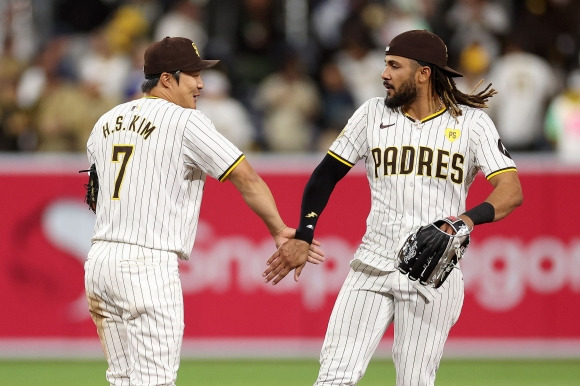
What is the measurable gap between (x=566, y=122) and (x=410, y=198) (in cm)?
714

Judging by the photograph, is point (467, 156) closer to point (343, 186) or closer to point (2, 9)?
point (343, 186)

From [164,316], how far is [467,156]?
1.98m

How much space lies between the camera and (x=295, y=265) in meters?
6.77

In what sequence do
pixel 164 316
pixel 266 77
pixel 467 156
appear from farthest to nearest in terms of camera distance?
pixel 266 77
pixel 467 156
pixel 164 316

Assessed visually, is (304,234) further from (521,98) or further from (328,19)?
(328,19)

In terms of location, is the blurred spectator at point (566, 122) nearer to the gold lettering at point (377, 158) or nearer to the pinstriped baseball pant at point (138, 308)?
the gold lettering at point (377, 158)

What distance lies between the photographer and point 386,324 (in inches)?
260

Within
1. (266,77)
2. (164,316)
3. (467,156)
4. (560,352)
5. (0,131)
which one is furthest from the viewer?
(266,77)

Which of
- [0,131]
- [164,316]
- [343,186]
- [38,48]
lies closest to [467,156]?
[164,316]

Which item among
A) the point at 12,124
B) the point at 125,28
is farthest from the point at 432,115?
the point at 125,28

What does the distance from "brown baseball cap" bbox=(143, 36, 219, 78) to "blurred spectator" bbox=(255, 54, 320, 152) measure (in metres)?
7.30

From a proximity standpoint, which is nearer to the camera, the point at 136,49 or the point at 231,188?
the point at 231,188

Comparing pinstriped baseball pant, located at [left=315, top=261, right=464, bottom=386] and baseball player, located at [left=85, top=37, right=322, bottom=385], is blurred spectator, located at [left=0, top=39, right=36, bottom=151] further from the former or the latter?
pinstriped baseball pant, located at [left=315, top=261, right=464, bottom=386]

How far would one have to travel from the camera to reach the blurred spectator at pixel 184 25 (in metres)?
14.9
